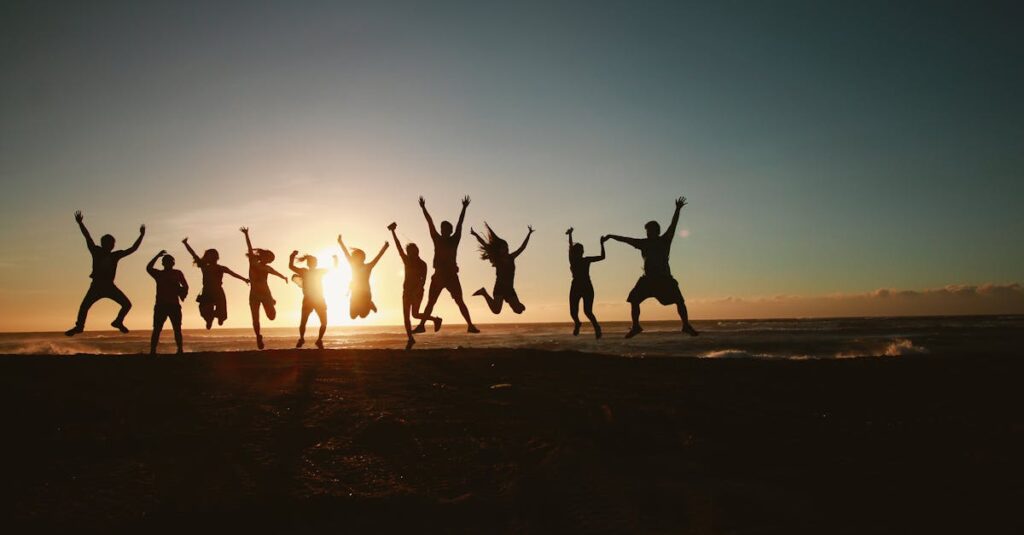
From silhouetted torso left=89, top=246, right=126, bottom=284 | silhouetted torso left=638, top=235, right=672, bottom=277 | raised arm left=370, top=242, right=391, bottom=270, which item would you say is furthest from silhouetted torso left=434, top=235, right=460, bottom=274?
silhouetted torso left=89, top=246, right=126, bottom=284

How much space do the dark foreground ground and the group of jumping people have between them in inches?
98.4

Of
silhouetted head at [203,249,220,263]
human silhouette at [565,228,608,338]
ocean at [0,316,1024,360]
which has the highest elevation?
silhouetted head at [203,249,220,263]

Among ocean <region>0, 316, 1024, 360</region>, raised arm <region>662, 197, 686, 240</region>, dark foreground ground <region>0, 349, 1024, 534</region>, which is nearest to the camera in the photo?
dark foreground ground <region>0, 349, 1024, 534</region>

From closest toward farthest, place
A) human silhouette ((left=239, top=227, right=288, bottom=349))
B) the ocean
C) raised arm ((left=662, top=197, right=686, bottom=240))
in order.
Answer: raised arm ((left=662, top=197, right=686, bottom=240)) < human silhouette ((left=239, top=227, right=288, bottom=349)) < the ocean

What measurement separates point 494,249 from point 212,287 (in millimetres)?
7100

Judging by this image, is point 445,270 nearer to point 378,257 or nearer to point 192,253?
Answer: point 378,257

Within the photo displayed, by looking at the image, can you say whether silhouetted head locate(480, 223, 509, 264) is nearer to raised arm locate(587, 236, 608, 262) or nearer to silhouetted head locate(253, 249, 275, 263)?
raised arm locate(587, 236, 608, 262)

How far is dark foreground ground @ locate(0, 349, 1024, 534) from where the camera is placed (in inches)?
213

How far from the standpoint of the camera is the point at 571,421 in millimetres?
7551

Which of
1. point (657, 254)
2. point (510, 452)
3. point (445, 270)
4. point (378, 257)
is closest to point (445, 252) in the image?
point (445, 270)

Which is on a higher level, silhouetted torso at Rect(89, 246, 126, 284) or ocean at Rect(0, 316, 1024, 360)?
silhouetted torso at Rect(89, 246, 126, 284)

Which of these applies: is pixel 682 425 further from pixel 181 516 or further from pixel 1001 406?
pixel 181 516

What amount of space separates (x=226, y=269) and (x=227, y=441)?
8798 mm

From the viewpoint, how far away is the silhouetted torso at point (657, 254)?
1189 cm
